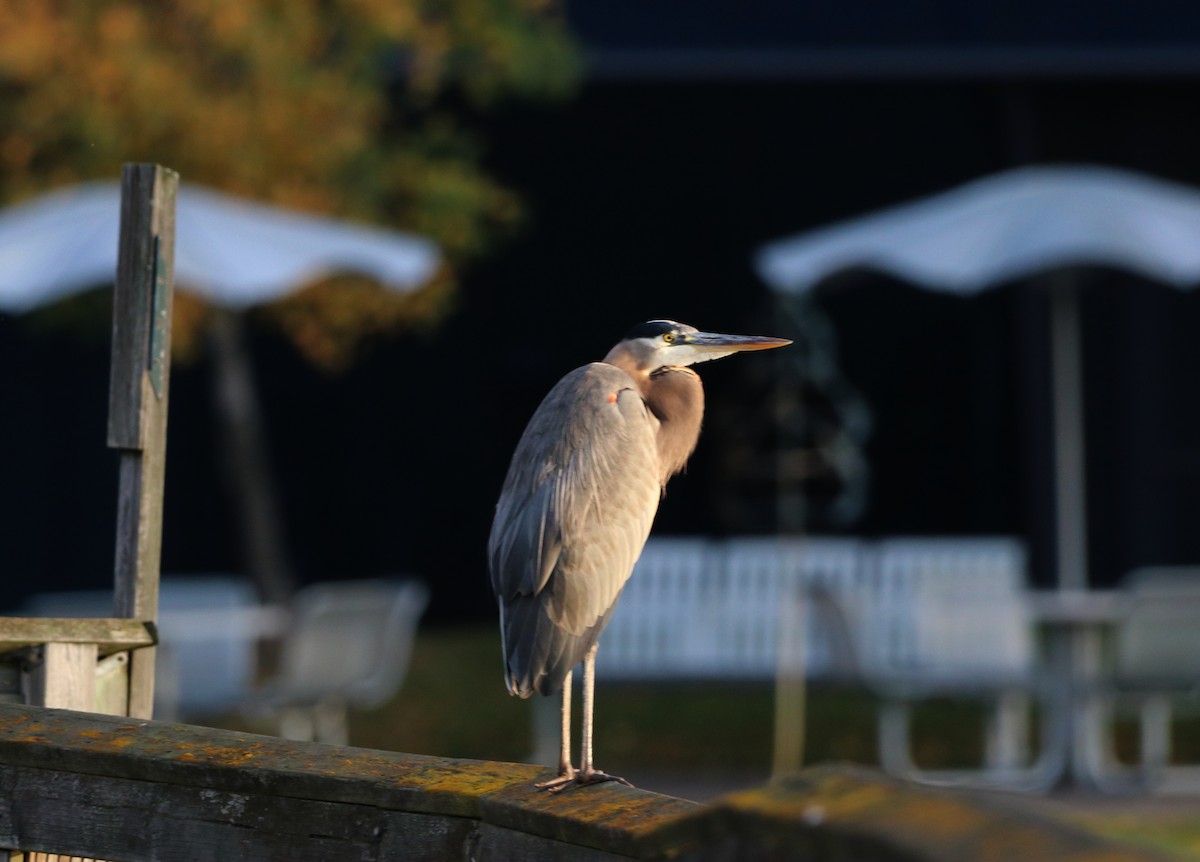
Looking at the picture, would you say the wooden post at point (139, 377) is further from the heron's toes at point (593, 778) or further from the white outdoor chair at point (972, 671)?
the white outdoor chair at point (972, 671)

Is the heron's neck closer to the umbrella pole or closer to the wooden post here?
the wooden post

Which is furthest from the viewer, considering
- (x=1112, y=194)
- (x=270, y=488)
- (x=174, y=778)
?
(x=270, y=488)

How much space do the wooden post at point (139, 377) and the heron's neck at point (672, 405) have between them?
0.84 metres

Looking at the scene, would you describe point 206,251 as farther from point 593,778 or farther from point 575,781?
point 575,781

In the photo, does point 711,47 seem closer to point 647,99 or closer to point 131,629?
point 647,99

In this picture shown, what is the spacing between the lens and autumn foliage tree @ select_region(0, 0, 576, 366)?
7.98 meters

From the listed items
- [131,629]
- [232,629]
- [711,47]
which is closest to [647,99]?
[711,47]

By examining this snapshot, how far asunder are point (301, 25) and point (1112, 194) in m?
3.76

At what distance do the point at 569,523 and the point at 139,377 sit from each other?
719 mm

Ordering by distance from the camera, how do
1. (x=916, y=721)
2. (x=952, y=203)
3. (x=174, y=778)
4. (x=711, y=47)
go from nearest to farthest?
1. (x=174, y=778)
2. (x=952, y=203)
3. (x=916, y=721)
4. (x=711, y=47)

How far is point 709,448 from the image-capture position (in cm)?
1177

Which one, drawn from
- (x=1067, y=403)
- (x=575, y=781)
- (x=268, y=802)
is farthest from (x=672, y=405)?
(x=1067, y=403)

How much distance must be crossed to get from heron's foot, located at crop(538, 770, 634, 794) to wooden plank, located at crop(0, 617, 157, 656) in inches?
27.4

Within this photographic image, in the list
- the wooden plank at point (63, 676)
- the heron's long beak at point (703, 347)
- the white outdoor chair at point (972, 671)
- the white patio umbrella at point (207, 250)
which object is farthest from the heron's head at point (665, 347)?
the white outdoor chair at point (972, 671)
